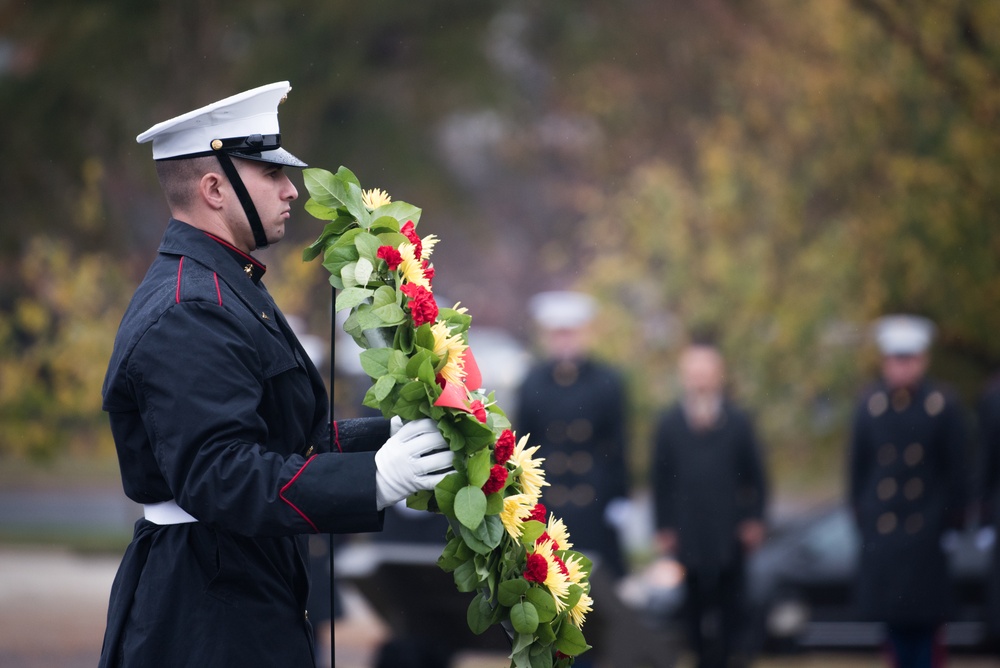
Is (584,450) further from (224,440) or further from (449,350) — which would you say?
(224,440)

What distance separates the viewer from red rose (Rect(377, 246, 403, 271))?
2766 millimetres

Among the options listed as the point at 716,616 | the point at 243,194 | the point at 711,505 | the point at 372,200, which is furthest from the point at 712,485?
the point at 243,194

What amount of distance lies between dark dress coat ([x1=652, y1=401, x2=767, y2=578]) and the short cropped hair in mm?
4389

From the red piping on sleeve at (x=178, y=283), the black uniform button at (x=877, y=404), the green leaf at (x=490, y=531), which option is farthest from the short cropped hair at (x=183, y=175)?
the black uniform button at (x=877, y=404)

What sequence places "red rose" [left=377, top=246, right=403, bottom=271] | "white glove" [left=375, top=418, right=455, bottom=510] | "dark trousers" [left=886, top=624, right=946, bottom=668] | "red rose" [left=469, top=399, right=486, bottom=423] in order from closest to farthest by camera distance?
"white glove" [left=375, top=418, right=455, bottom=510] < "red rose" [left=469, top=399, right=486, bottom=423] < "red rose" [left=377, top=246, right=403, bottom=271] < "dark trousers" [left=886, top=624, right=946, bottom=668]

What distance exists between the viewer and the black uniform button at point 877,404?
6703 millimetres

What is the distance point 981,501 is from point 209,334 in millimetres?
5321

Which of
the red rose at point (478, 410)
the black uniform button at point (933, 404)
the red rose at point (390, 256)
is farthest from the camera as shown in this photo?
the black uniform button at point (933, 404)

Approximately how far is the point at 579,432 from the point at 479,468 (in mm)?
4250

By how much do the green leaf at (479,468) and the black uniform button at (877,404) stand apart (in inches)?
179

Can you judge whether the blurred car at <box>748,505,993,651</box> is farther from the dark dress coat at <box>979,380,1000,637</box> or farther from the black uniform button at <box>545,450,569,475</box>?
the black uniform button at <box>545,450,569,475</box>

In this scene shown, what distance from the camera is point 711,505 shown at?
6.74 m

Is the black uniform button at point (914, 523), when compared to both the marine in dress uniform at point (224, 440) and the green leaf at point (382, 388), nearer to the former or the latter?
the marine in dress uniform at point (224, 440)

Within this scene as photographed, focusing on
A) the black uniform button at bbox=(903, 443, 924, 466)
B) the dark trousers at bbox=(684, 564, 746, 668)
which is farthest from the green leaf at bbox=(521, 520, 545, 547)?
the black uniform button at bbox=(903, 443, 924, 466)
